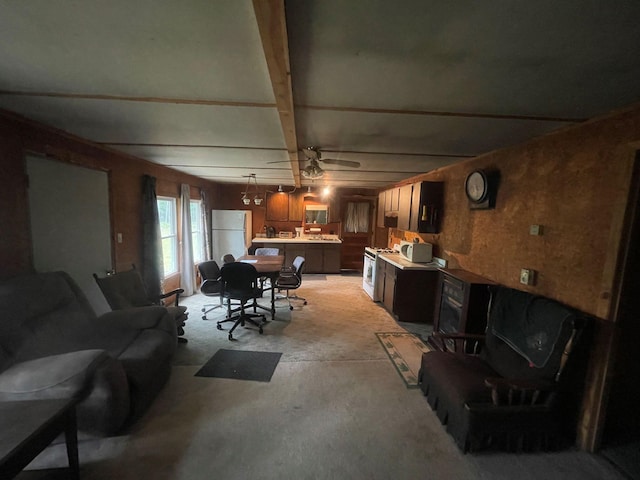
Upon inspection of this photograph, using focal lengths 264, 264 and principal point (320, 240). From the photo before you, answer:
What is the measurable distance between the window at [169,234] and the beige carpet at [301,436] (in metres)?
2.28

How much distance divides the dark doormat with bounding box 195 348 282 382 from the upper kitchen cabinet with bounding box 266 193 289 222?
4.41m

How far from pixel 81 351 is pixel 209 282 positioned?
208cm

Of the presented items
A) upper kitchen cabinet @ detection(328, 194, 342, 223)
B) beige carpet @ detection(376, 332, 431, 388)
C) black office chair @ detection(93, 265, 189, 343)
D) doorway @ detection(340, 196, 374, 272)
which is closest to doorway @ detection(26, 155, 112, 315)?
black office chair @ detection(93, 265, 189, 343)

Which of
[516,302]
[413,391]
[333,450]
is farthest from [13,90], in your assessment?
[516,302]

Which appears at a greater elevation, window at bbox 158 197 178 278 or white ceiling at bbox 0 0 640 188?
white ceiling at bbox 0 0 640 188

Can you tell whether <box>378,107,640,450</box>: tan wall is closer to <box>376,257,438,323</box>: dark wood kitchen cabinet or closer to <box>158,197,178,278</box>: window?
<box>376,257,438,323</box>: dark wood kitchen cabinet

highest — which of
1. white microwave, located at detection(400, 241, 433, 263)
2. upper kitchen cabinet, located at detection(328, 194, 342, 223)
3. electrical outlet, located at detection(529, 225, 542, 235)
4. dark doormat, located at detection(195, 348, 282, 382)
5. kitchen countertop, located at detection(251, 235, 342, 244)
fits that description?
upper kitchen cabinet, located at detection(328, 194, 342, 223)

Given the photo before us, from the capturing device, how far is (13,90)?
155cm

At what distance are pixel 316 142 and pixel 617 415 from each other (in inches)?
119

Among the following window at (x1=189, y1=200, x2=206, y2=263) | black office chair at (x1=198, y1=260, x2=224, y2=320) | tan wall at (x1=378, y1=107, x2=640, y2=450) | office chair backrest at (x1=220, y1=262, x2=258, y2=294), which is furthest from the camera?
window at (x1=189, y1=200, x2=206, y2=263)

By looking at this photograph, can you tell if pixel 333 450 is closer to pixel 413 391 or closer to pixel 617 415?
pixel 413 391

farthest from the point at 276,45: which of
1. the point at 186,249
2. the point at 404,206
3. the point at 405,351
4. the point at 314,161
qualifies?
the point at 186,249

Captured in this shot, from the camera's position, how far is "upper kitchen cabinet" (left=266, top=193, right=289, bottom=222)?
6875 mm

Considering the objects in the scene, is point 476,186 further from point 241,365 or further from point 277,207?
point 277,207
